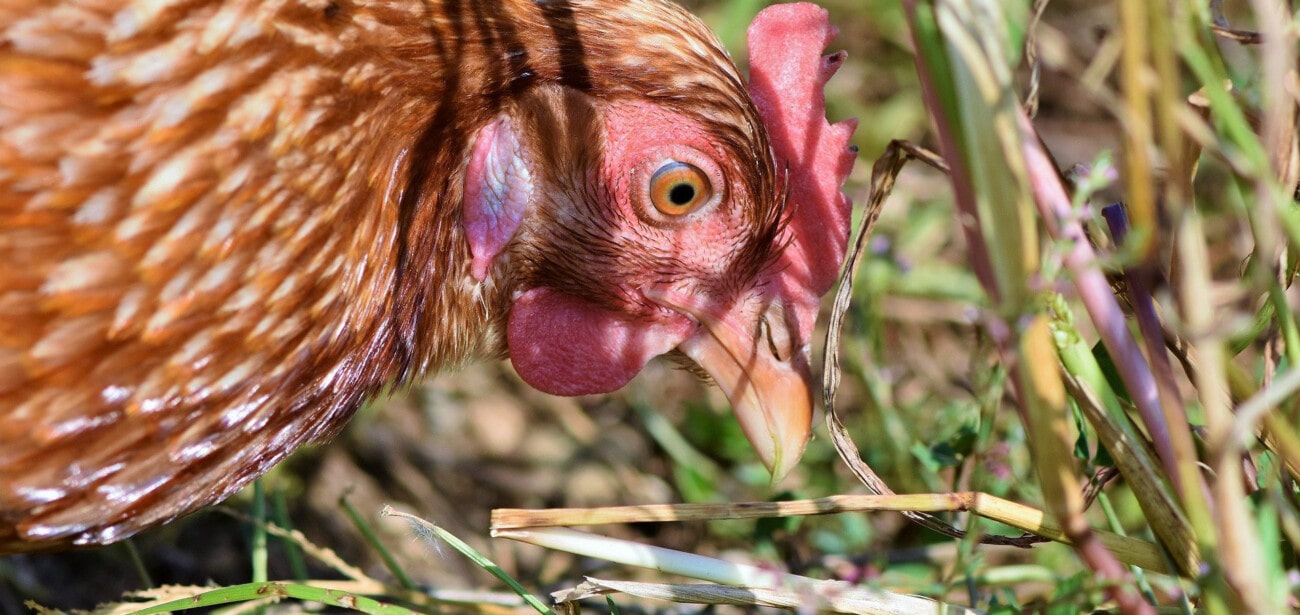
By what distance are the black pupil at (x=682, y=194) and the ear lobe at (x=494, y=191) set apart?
216 millimetres

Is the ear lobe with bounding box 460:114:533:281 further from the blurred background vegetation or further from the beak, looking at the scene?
the blurred background vegetation

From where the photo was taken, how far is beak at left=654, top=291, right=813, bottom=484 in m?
1.73

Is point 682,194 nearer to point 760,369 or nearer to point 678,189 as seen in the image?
point 678,189

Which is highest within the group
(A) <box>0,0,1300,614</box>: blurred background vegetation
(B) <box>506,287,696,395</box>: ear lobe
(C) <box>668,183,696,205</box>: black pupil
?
(C) <box>668,183,696,205</box>: black pupil

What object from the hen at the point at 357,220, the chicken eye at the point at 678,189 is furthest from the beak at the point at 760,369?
the chicken eye at the point at 678,189

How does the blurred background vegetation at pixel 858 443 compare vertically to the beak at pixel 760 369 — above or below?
below

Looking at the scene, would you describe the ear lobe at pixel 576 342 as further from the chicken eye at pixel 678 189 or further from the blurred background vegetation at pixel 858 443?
the blurred background vegetation at pixel 858 443

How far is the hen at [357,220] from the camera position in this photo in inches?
51.7

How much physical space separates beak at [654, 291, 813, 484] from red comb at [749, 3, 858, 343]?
55 mm

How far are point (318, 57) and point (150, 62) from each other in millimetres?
198

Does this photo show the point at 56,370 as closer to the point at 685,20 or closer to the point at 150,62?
the point at 150,62

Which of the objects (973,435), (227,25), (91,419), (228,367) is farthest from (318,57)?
(973,435)

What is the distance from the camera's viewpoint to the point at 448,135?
1618mm

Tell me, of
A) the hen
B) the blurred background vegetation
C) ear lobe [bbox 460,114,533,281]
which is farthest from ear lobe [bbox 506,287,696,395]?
the blurred background vegetation
